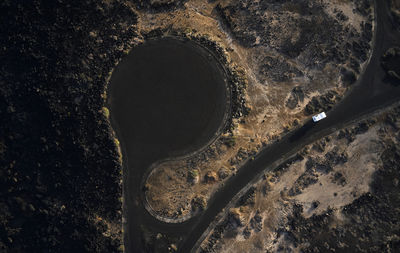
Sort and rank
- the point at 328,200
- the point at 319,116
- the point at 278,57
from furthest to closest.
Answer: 1. the point at 278,57
2. the point at 319,116
3. the point at 328,200

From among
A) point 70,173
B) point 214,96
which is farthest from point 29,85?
point 214,96

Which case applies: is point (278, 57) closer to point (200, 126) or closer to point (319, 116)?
point (319, 116)

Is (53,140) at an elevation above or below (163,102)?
below

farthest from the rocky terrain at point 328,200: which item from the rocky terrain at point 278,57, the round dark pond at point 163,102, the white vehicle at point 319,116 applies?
the round dark pond at point 163,102

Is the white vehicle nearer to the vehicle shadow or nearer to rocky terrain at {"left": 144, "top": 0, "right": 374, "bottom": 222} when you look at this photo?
the vehicle shadow

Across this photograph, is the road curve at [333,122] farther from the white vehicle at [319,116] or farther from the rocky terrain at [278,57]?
the rocky terrain at [278,57]

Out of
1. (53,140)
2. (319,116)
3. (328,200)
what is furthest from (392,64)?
(53,140)

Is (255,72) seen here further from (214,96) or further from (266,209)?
(266,209)
